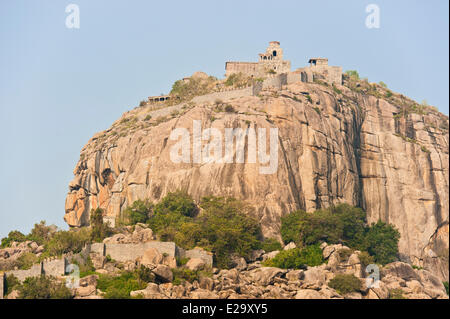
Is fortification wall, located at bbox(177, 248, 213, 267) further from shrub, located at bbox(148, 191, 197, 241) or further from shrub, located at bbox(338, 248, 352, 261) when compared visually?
shrub, located at bbox(338, 248, 352, 261)

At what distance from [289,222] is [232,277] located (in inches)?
581

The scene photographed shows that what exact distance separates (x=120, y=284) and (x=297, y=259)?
18.5 metres

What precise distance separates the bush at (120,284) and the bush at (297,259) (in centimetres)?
1439

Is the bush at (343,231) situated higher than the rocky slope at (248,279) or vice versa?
the bush at (343,231)

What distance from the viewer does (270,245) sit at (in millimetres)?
101875

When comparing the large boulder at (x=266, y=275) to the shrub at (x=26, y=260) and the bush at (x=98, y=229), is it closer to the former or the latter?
the bush at (x=98, y=229)

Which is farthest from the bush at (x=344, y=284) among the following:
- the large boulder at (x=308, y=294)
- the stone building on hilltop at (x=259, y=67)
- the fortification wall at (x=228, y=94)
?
the stone building on hilltop at (x=259, y=67)

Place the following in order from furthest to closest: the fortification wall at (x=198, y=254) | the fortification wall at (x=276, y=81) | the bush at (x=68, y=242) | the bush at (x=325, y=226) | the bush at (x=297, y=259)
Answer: the fortification wall at (x=276, y=81), the bush at (x=325, y=226), the bush at (x=297, y=259), the bush at (x=68, y=242), the fortification wall at (x=198, y=254)

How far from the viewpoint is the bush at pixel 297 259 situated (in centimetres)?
9644

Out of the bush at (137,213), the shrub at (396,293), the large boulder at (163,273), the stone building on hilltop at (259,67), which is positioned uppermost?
the stone building on hilltop at (259,67)

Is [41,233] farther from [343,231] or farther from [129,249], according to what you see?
[343,231]

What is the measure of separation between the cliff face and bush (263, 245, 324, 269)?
17.5 ft

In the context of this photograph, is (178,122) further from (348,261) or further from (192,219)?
(348,261)
